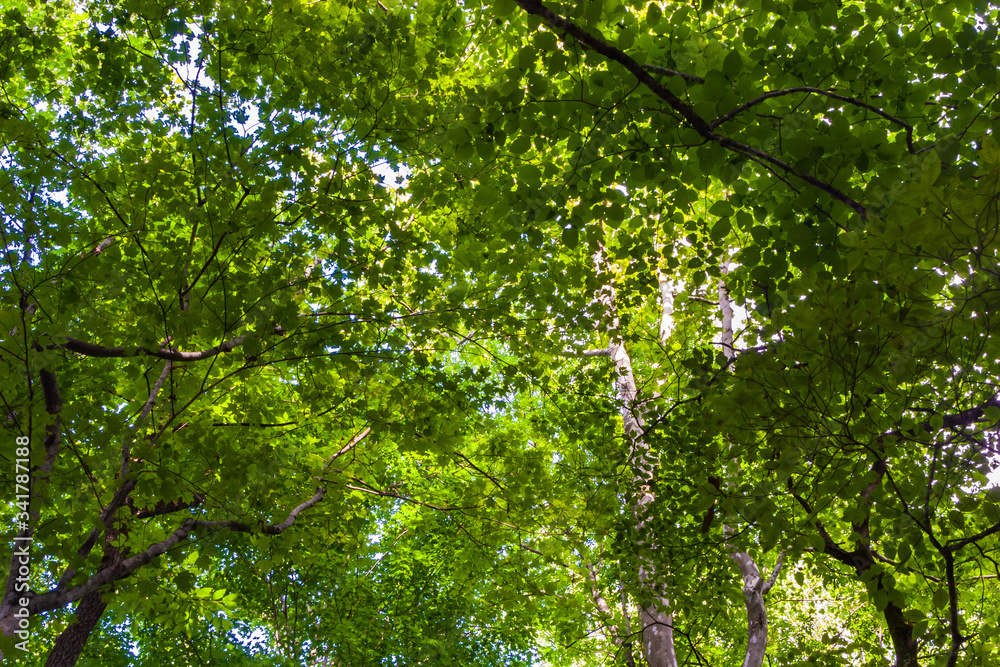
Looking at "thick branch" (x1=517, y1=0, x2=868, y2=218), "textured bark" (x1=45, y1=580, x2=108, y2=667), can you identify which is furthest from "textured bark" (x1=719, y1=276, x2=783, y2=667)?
"textured bark" (x1=45, y1=580, x2=108, y2=667)

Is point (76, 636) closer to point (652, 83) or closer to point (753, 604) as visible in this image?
point (753, 604)

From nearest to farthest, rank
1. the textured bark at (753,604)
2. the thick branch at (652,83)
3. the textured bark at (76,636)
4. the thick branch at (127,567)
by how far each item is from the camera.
Answer: the thick branch at (652,83)
the thick branch at (127,567)
the textured bark at (753,604)
the textured bark at (76,636)

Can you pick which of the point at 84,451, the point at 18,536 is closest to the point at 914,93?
the point at 18,536

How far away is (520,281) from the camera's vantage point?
5.51 metres

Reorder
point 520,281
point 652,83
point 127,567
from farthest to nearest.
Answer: point 520,281, point 127,567, point 652,83

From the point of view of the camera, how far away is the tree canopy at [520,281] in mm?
2436

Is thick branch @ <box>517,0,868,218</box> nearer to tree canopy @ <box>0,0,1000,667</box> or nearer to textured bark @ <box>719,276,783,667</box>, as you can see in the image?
tree canopy @ <box>0,0,1000,667</box>

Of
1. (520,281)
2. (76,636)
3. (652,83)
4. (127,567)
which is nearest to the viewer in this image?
(652,83)

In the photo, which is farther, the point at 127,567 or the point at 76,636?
the point at 76,636

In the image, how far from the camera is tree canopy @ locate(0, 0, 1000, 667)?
2.44 metres

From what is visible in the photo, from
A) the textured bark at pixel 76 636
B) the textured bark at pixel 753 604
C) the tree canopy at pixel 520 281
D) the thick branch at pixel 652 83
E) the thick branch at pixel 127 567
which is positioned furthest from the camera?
the textured bark at pixel 76 636

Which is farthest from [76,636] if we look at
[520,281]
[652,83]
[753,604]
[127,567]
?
[652,83]

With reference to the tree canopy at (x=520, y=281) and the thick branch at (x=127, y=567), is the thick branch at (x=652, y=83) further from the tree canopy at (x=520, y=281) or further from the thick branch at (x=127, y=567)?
the thick branch at (x=127, y=567)

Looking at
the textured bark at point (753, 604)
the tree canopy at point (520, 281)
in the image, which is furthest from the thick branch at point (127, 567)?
the textured bark at point (753, 604)
